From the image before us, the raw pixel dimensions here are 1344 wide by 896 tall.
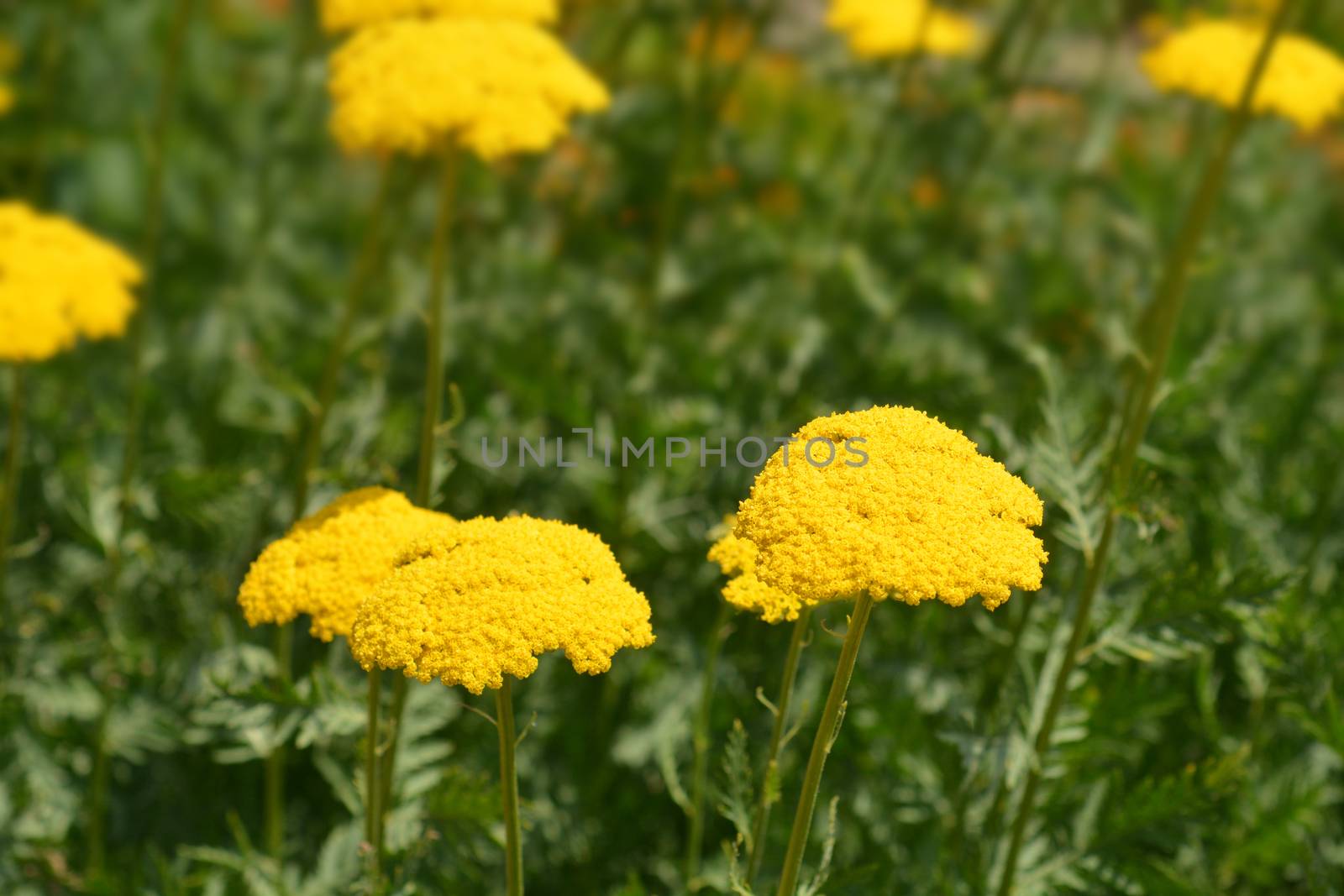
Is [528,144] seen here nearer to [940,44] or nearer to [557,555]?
[557,555]

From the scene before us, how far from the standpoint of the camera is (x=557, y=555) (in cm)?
174

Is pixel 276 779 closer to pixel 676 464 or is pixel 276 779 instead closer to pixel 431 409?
pixel 431 409

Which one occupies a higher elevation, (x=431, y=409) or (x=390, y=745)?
(x=431, y=409)

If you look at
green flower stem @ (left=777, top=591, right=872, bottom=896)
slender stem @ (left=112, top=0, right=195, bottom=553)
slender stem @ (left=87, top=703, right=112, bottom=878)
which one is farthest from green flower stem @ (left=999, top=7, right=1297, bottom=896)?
slender stem @ (left=112, top=0, right=195, bottom=553)

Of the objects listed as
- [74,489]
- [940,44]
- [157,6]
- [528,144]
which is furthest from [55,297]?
[157,6]

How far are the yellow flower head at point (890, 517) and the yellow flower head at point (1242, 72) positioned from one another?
5.90 feet

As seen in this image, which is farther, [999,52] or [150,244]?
[999,52]

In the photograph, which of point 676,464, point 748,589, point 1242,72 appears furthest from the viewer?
point 676,464

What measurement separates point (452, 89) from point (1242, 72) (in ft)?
6.24

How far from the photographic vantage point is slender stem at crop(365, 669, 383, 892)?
6.41ft

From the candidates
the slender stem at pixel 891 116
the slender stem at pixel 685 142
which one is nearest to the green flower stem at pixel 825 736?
the slender stem at pixel 685 142

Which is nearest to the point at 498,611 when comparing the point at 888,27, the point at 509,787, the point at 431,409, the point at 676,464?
the point at 509,787

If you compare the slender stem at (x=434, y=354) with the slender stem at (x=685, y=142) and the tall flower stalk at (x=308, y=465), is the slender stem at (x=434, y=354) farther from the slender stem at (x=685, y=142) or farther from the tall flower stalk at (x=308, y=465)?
the slender stem at (x=685, y=142)

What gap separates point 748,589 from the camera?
74.9 inches
